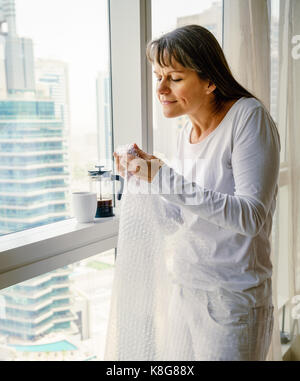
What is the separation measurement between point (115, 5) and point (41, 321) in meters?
1.07

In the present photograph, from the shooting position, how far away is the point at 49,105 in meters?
1.32

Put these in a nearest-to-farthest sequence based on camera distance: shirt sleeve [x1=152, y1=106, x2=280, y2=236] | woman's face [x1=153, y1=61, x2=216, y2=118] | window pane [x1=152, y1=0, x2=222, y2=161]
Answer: shirt sleeve [x1=152, y1=106, x2=280, y2=236] < woman's face [x1=153, y1=61, x2=216, y2=118] < window pane [x1=152, y1=0, x2=222, y2=161]

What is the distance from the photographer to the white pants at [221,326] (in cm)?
109

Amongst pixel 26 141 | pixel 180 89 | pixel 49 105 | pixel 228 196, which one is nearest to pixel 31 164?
pixel 26 141

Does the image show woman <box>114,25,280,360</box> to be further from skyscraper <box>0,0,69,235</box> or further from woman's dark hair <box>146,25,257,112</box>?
skyscraper <box>0,0,69,235</box>

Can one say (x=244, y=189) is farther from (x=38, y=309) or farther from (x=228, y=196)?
(x=38, y=309)

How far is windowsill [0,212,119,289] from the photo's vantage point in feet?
3.55

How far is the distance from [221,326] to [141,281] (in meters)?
0.25

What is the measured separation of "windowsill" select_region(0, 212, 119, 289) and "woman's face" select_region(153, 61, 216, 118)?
1.52ft

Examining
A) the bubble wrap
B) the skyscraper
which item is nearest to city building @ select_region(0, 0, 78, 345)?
the skyscraper

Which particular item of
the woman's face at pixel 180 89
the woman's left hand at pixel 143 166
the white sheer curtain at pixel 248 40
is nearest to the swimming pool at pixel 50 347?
the woman's left hand at pixel 143 166

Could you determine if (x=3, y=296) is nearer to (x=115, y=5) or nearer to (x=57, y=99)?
(x=57, y=99)

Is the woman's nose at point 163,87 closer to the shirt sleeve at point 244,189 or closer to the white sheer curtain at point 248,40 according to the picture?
the shirt sleeve at point 244,189

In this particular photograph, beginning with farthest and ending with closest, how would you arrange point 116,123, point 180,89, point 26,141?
1. point 116,123
2. point 26,141
3. point 180,89
